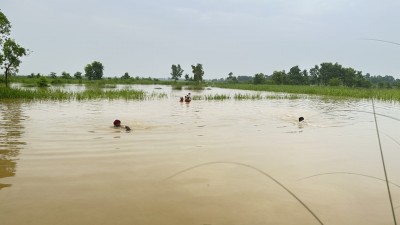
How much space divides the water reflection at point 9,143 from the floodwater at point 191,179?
2cm

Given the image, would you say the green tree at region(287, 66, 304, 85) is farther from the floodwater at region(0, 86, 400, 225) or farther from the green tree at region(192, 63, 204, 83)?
the floodwater at region(0, 86, 400, 225)

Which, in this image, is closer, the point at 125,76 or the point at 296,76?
the point at 296,76

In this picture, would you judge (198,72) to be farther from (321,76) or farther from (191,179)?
(191,179)

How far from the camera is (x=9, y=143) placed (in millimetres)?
7953

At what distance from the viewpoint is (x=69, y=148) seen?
297 inches

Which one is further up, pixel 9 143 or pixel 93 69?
pixel 93 69

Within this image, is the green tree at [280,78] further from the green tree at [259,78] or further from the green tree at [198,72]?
the green tree at [198,72]

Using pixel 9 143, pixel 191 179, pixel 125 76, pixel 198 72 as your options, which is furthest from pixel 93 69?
pixel 191 179

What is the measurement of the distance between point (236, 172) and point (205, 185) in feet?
3.05

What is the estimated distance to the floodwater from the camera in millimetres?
3865

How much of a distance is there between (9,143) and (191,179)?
5455mm

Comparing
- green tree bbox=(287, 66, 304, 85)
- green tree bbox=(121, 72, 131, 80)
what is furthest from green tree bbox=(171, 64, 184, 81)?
green tree bbox=(287, 66, 304, 85)

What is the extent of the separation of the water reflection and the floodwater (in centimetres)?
2

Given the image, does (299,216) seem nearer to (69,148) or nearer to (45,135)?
(69,148)
